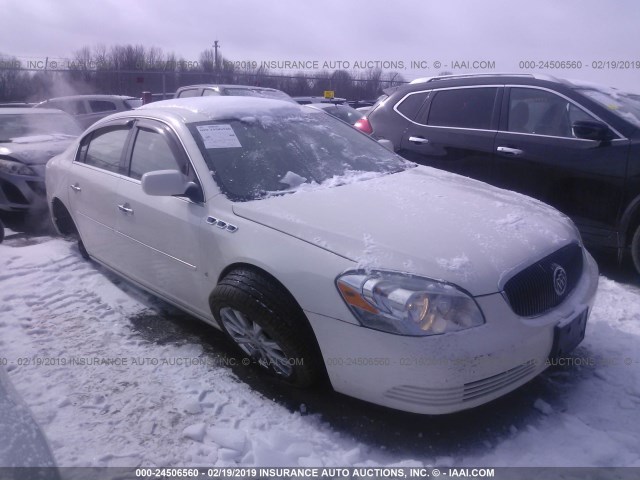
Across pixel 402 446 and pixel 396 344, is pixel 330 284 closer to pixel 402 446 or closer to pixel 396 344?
pixel 396 344

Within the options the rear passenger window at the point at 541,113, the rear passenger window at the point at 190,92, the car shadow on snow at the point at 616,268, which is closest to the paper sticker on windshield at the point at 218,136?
the rear passenger window at the point at 541,113

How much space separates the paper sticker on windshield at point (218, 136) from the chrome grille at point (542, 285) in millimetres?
1905

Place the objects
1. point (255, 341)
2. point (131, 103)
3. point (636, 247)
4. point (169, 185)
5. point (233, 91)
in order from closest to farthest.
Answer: point (255, 341)
point (169, 185)
point (636, 247)
point (233, 91)
point (131, 103)

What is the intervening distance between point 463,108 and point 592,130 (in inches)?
52.0

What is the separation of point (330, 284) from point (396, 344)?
0.40 metres

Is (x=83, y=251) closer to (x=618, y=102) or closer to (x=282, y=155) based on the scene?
(x=282, y=155)

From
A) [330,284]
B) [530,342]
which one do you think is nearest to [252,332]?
[330,284]

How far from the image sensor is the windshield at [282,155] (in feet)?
10.2

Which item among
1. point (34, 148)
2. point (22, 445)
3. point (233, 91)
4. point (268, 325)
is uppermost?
point (233, 91)

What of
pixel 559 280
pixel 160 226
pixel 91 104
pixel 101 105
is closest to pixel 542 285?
pixel 559 280

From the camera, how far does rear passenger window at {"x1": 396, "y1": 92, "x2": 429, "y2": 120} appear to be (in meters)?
5.50

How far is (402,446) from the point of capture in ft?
7.89

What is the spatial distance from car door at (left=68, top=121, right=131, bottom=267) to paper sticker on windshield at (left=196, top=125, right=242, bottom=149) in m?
0.82

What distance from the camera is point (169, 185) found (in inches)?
116
